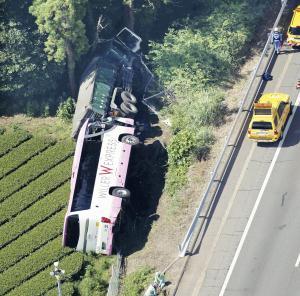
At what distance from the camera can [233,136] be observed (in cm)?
5553

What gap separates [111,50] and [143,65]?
237 cm

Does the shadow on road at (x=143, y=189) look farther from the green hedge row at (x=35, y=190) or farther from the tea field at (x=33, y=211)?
the green hedge row at (x=35, y=190)

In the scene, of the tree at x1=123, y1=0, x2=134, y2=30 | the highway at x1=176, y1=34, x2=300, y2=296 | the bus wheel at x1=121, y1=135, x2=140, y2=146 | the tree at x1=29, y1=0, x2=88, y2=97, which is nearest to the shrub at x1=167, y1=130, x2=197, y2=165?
the bus wheel at x1=121, y1=135, x2=140, y2=146

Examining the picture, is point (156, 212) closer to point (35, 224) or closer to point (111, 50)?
point (35, 224)

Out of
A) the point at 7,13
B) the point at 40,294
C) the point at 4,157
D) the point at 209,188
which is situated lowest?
the point at 40,294

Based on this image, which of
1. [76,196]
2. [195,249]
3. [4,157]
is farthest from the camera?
[4,157]

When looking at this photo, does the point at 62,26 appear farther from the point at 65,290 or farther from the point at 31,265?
the point at 65,290

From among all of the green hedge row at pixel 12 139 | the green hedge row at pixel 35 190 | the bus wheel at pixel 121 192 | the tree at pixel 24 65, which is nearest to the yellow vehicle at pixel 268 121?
the bus wheel at pixel 121 192

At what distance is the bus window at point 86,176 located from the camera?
53.9m

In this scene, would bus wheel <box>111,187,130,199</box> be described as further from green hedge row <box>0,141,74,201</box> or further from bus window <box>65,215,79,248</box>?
Result: green hedge row <box>0,141,74,201</box>

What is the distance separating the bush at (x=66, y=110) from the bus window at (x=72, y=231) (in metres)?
9.80

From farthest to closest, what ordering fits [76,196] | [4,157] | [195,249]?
1. [4,157]
2. [76,196]
3. [195,249]

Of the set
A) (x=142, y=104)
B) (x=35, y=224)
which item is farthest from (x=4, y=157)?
(x=142, y=104)

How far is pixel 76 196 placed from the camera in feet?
177
